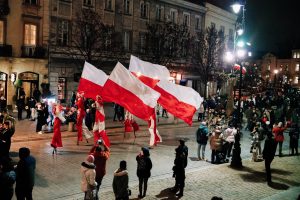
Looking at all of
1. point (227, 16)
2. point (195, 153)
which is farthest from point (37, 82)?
point (227, 16)

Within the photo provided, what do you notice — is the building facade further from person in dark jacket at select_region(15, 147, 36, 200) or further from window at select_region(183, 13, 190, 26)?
person in dark jacket at select_region(15, 147, 36, 200)

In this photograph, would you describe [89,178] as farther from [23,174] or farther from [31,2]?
[31,2]

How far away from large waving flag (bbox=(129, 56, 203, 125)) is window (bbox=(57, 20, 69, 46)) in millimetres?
21107

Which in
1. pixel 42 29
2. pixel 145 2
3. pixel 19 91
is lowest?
pixel 19 91

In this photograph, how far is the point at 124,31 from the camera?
39.9m

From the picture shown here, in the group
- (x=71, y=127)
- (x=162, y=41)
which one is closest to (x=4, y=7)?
(x=71, y=127)

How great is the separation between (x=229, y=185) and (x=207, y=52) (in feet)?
111

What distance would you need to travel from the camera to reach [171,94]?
44.6 feet

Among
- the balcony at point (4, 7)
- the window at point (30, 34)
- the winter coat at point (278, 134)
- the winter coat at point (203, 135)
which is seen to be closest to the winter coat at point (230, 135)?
the winter coat at point (203, 135)

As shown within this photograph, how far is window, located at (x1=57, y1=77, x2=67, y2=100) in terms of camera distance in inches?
1346

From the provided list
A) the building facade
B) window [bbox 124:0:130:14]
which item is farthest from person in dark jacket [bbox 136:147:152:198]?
window [bbox 124:0:130:14]

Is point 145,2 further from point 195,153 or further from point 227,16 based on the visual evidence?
point 195,153

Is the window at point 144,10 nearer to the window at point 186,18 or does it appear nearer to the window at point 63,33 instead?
the window at point 186,18

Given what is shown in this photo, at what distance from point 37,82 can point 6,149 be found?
66.2 feet
